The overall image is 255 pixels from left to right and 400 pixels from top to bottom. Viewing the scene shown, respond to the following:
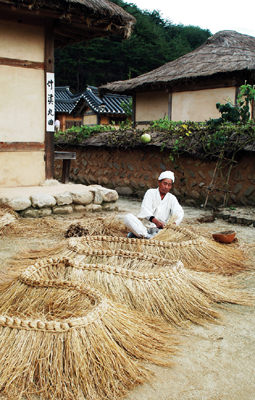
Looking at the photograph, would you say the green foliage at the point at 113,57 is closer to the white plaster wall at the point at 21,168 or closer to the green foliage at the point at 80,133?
the green foliage at the point at 80,133

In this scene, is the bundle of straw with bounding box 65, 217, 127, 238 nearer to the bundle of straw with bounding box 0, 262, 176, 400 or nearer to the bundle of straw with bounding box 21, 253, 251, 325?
the bundle of straw with bounding box 21, 253, 251, 325

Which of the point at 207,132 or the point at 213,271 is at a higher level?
the point at 207,132

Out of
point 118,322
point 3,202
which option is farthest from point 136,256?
point 3,202

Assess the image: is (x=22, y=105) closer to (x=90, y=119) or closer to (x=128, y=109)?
(x=128, y=109)

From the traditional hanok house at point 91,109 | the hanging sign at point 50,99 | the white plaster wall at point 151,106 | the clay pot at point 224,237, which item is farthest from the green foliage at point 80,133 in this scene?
the traditional hanok house at point 91,109

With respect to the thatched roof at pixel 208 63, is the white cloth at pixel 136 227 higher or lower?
lower

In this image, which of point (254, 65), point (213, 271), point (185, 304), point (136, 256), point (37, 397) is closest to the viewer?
point (37, 397)

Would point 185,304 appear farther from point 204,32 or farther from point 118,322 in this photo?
point 204,32

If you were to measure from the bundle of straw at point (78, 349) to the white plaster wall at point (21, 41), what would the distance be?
16.7ft

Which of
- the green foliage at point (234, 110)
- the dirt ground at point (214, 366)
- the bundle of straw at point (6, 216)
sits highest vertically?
the green foliage at point (234, 110)

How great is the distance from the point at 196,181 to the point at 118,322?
5298mm

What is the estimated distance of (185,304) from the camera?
2377 millimetres

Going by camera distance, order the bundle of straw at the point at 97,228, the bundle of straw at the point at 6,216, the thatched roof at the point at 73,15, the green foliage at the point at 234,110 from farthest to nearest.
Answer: the green foliage at the point at 234,110 < the thatched roof at the point at 73,15 < the bundle of straw at the point at 6,216 < the bundle of straw at the point at 97,228

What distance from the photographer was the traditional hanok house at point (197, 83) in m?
9.30
